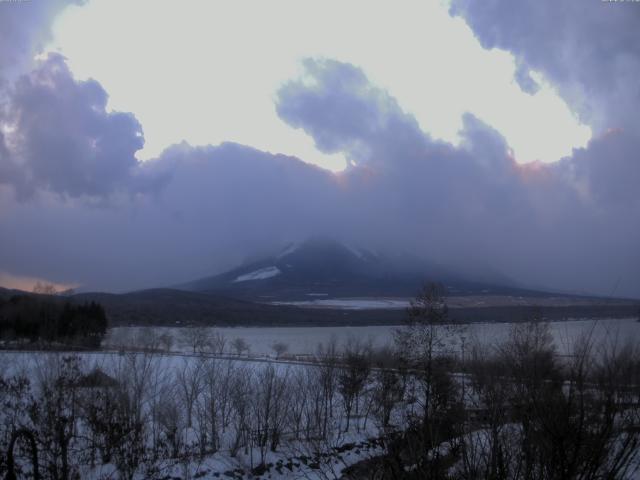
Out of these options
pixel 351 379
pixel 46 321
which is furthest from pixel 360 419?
pixel 46 321

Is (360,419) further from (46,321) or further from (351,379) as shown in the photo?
(46,321)

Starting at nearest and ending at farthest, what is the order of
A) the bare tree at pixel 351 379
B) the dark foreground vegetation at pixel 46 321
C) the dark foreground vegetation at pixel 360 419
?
1. the dark foreground vegetation at pixel 360 419
2. the bare tree at pixel 351 379
3. the dark foreground vegetation at pixel 46 321

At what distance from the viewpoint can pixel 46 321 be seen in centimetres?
4869

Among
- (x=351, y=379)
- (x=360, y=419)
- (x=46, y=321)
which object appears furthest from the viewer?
(x=46, y=321)

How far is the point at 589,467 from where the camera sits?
4.40 meters

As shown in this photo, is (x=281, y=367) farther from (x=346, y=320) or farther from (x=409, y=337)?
(x=346, y=320)

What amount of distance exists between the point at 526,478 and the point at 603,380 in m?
2.03

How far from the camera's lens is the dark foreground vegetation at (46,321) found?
49.3 meters

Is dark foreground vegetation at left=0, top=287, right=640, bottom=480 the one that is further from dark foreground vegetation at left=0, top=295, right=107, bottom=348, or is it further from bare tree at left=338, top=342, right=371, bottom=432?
dark foreground vegetation at left=0, top=295, right=107, bottom=348

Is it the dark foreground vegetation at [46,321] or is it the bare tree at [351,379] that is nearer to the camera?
the bare tree at [351,379]

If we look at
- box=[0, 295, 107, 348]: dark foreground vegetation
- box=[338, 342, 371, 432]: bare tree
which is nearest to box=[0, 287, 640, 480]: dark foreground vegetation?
box=[338, 342, 371, 432]: bare tree

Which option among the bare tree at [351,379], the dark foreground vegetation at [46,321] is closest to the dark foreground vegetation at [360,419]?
the bare tree at [351,379]

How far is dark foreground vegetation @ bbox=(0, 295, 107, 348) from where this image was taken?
49256 millimetres

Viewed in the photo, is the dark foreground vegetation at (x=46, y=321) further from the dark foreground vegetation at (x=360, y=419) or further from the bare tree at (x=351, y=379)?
the bare tree at (x=351, y=379)
